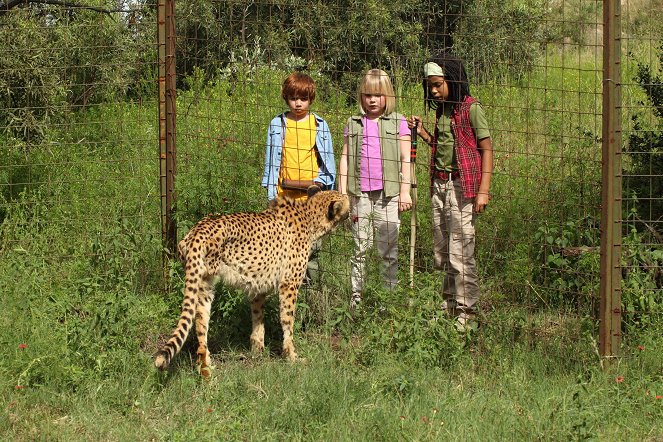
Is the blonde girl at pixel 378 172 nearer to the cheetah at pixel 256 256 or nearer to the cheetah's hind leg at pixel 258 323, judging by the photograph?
the cheetah at pixel 256 256

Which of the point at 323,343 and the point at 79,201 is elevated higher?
the point at 79,201

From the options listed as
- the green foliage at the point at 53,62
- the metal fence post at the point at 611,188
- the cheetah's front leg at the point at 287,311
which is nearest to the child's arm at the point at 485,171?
the metal fence post at the point at 611,188

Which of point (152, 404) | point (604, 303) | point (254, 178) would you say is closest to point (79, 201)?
point (254, 178)

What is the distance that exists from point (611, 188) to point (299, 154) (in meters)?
2.40

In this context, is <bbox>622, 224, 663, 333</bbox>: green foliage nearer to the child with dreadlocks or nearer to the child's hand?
the child with dreadlocks

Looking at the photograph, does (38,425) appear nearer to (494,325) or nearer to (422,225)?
(494,325)

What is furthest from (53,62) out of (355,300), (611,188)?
(611,188)

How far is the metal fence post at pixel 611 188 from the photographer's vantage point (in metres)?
5.66

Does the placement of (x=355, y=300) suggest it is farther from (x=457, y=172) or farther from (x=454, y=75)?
(x=454, y=75)

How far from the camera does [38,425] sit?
522cm

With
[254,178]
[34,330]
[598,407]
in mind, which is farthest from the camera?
[254,178]

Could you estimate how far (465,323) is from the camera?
6.44 m

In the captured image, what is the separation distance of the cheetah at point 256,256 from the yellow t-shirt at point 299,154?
274 millimetres

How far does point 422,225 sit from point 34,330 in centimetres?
363
